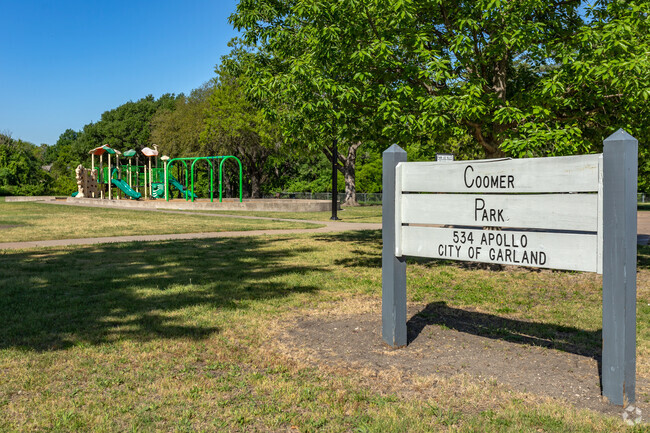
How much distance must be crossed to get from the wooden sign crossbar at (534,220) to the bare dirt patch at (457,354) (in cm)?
28

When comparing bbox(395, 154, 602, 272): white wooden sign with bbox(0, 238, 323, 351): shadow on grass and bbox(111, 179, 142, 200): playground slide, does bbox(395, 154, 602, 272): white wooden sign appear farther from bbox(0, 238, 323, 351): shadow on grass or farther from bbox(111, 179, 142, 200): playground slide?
bbox(111, 179, 142, 200): playground slide

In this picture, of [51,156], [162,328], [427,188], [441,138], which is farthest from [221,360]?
[51,156]

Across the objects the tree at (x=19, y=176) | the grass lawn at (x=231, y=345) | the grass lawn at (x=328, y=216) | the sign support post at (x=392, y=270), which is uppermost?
the tree at (x=19, y=176)

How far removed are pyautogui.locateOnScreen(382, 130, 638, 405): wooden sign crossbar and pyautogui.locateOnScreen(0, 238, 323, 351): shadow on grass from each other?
235 centimetres

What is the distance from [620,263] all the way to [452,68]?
6.22 m

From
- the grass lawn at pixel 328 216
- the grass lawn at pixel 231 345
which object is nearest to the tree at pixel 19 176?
the grass lawn at pixel 328 216

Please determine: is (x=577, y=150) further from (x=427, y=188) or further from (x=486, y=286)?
(x=427, y=188)

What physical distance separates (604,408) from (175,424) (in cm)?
294

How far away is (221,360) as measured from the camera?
16.2 feet

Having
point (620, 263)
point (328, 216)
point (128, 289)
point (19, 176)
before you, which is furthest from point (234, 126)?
point (620, 263)

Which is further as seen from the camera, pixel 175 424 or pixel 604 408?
pixel 604 408

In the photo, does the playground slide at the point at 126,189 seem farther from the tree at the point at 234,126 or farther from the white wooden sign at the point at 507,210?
the white wooden sign at the point at 507,210

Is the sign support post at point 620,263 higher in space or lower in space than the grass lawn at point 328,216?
higher

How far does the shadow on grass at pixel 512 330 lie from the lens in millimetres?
5391
